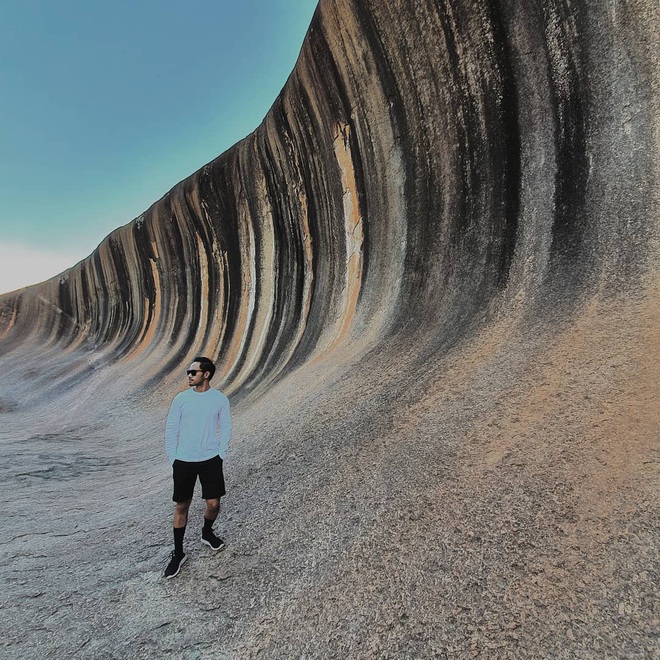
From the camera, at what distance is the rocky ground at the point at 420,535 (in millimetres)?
1978

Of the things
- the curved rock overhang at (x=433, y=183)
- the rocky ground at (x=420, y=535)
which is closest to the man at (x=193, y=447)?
the rocky ground at (x=420, y=535)

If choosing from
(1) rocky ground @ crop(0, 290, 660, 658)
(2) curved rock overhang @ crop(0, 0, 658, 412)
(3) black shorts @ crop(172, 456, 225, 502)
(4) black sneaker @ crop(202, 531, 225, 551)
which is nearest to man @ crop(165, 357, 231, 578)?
(3) black shorts @ crop(172, 456, 225, 502)

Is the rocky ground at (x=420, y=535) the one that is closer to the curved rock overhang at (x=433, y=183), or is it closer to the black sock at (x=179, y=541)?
the black sock at (x=179, y=541)

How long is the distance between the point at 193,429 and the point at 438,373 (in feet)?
7.48

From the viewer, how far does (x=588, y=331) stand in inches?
133

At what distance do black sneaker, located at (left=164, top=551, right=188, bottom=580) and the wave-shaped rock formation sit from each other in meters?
0.11

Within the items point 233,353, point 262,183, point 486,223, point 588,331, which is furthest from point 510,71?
point 233,353

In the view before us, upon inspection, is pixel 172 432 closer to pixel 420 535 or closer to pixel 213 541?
pixel 213 541

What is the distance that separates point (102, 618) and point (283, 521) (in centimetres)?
114

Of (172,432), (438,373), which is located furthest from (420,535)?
(438,373)

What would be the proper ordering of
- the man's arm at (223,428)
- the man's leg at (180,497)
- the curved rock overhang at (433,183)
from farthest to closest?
the curved rock overhang at (433,183) < the man's arm at (223,428) < the man's leg at (180,497)

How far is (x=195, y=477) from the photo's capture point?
8.74ft

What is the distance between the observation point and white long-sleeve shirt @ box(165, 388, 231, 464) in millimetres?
2652

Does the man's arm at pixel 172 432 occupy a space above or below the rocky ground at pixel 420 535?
above
